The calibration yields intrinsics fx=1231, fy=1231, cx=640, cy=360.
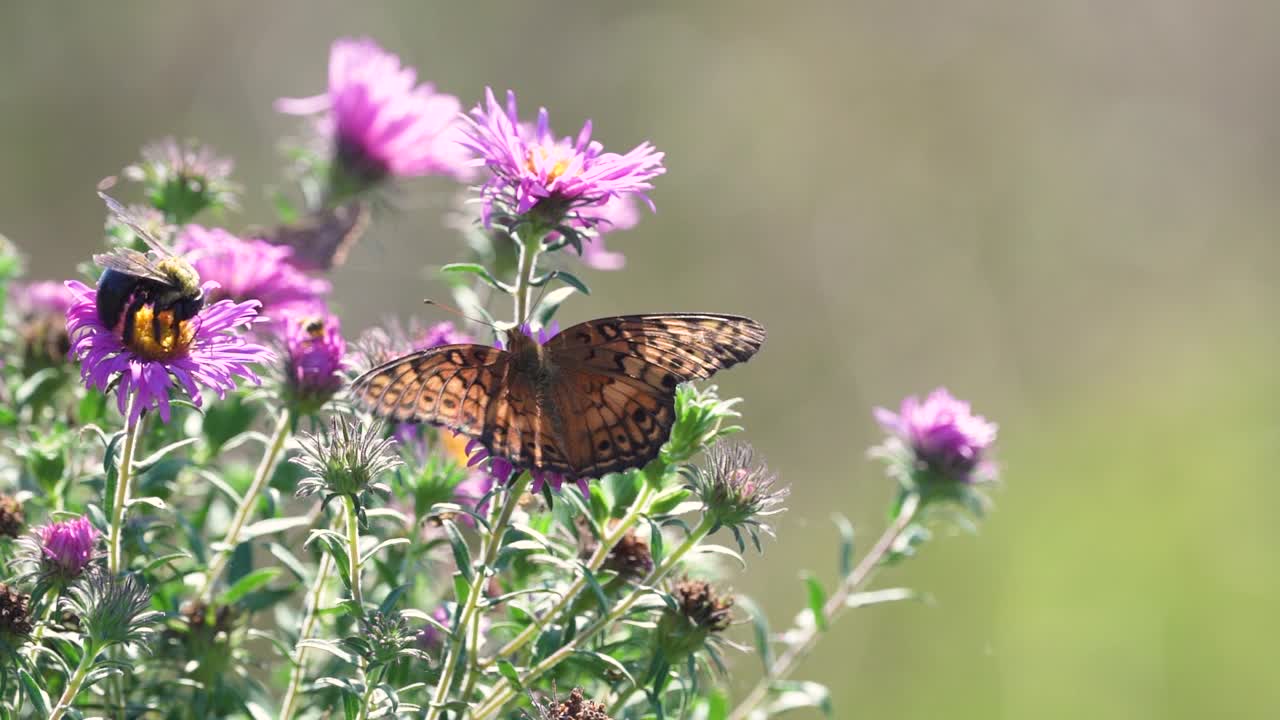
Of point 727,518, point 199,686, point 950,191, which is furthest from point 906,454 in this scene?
point 950,191

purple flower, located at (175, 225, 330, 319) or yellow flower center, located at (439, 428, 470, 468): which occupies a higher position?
Answer: purple flower, located at (175, 225, 330, 319)

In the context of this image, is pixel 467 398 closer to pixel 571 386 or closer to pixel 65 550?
pixel 571 386

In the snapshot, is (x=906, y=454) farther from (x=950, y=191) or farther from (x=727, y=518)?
(x=950, y=191)

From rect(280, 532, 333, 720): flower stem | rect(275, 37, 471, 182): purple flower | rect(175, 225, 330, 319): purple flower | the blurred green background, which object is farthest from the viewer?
the blurred green background


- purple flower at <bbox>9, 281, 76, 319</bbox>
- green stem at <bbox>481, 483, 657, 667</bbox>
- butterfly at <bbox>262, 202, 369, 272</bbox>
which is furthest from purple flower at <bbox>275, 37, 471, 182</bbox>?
green stem at <bbox>481, 483, 657, 667</bbox>

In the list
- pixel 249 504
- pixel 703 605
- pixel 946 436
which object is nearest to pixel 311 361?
pixel 249 504

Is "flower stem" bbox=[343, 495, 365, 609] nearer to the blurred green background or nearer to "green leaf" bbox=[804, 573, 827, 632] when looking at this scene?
"green leaf" bbox=[804, 573, 827, 632]

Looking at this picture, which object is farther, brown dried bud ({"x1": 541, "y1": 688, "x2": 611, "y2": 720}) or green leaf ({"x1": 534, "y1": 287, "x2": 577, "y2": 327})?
green leaf ({"x1": 534, "y1": 287, "x2": 577, "y2": 327})
